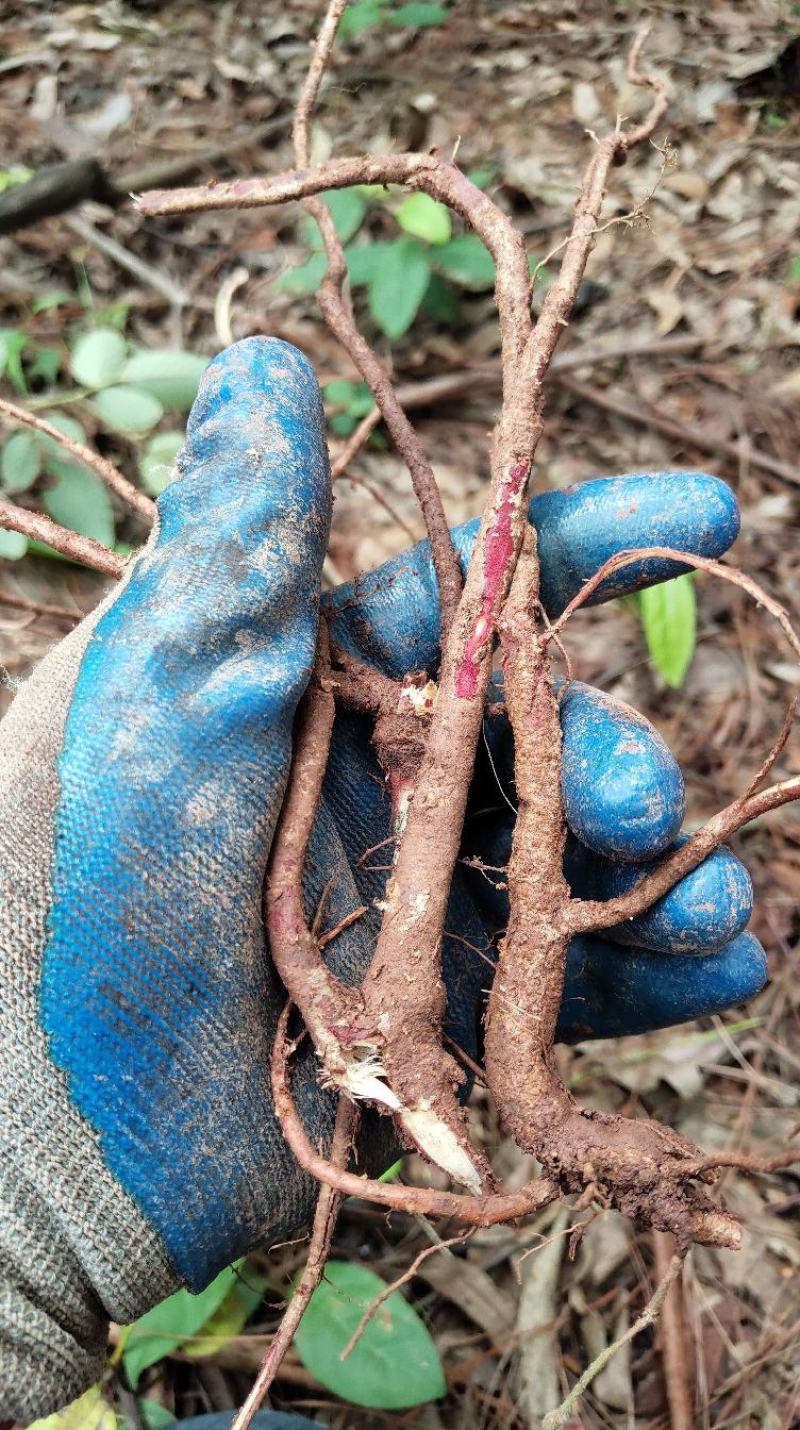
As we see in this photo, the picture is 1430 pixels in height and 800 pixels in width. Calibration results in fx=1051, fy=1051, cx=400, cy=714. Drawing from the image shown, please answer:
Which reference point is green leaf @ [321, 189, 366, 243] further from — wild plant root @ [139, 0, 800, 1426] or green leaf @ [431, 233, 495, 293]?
wild plant root @ [139, 0, 800, 1426]

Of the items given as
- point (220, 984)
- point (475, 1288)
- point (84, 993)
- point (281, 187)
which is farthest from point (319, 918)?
point (281, 187)

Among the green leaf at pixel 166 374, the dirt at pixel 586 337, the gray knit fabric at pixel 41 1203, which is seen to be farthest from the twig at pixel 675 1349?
the green leaf at pixel 166 374

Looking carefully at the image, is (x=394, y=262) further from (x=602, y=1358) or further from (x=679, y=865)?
(x=602, y=1358)

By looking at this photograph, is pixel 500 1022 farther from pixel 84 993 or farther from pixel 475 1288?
pixel 475 1288

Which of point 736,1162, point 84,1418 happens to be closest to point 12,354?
point 84,1418

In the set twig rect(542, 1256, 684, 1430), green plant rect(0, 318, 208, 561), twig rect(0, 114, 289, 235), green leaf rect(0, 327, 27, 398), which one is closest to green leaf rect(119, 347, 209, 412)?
green plant rect(0, 318, 208, 561)

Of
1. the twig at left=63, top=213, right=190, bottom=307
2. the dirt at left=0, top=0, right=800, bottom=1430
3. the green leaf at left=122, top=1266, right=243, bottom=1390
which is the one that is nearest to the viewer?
the green leaf at left=122, top=1266, right=243, bottom=1390
